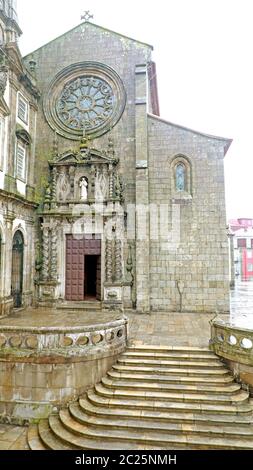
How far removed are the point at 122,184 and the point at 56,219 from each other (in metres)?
3.71

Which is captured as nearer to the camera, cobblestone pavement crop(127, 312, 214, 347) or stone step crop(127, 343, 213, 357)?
stone step crop(127, 343, 213, 357)

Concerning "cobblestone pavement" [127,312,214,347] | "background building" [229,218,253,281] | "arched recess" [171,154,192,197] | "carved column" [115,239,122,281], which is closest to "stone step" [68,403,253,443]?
"cobblestone pavement" [127,312,214,347]

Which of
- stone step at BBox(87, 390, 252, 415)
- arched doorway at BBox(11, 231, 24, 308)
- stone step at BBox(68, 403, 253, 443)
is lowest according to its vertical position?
stone step at BBox(68, 403, 253, 443)

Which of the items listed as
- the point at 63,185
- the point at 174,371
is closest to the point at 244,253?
the point at 63,185

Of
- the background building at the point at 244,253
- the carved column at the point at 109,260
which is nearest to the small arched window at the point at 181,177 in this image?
the carved column at the point at 109,260

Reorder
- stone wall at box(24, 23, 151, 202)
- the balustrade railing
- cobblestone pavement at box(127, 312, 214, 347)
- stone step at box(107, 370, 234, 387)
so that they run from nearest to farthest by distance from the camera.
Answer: stone step at box(107, 370, 234, 387), the balustrade railing, cobblestone pavement at box(127, 312, 214, 347), stone wall at box(24, 23, 151, 202)

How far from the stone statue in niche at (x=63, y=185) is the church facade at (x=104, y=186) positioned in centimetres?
5

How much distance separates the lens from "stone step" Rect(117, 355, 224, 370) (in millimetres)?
7242

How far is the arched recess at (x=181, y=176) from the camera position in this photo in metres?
13.8

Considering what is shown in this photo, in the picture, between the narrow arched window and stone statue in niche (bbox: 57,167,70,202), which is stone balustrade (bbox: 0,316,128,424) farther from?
the narrow arched window

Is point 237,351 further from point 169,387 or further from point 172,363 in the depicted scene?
point 169,387

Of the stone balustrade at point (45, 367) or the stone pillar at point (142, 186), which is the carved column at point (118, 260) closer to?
the stone pillar at point (142, 186)

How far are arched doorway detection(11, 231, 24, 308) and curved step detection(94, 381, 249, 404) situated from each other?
793 centimetres

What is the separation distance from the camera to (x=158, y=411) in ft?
20.4
